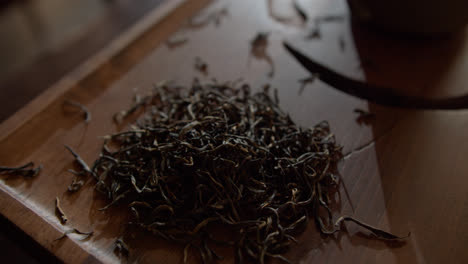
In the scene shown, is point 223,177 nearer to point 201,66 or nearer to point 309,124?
point 309,124

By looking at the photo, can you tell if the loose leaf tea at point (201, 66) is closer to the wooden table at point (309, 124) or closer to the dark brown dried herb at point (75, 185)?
the wooden table at point (309, 124)

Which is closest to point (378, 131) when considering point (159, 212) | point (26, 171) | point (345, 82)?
point (345, 82)

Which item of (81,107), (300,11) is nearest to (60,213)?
(81,107)

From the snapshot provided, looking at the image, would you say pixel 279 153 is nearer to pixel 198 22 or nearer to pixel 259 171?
pixel 259 171

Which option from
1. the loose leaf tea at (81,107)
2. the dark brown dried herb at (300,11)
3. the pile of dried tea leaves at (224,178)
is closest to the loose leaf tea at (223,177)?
the pile of dried tea leaves at (224,178)

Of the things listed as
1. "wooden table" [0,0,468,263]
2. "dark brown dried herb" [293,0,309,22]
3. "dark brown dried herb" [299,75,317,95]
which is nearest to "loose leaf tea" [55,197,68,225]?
"wooden table" [0,0,468,263]

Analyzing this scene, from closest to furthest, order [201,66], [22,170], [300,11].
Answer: [22,170] < [201,66] < [300,11]
